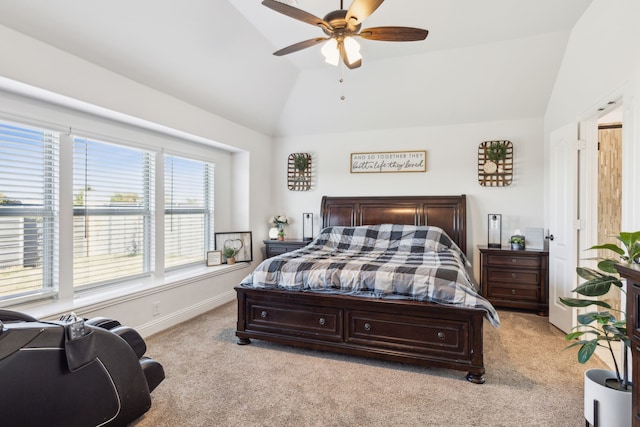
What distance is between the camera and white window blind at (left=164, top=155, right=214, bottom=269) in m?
3.88

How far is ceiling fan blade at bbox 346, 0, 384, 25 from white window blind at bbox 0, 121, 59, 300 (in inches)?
102

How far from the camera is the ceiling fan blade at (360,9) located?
1.96m

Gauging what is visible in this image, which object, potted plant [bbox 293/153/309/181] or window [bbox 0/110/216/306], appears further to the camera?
potted plant [bbox 293/153/309/181]

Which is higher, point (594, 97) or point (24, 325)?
point (594, 97)

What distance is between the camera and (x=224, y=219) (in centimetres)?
479

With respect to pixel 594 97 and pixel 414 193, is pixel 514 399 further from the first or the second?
pixel 414 193

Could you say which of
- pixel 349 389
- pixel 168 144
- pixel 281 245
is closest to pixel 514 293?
pixel 349 389

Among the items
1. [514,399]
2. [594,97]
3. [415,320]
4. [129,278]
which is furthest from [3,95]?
[594,97]

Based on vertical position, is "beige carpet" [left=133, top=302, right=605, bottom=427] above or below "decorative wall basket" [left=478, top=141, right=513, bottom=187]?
below

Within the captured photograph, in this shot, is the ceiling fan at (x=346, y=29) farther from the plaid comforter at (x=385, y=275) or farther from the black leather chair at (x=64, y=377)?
the black leather chair at (x=64, y=377)

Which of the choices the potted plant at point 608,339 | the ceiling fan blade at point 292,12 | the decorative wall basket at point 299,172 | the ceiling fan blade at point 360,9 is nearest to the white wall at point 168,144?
the decorative wall basket at point 299,172

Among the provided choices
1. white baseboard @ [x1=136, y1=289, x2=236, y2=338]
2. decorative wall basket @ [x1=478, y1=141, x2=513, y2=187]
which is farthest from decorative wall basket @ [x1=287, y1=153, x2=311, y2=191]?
decorative wall basket @ [x1=478, y1=141, x2=513, y2=187]

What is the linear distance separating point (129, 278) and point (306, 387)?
7.57 ft

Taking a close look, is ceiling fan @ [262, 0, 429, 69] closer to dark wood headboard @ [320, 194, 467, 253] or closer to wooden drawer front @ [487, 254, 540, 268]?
dark wood headboard @ [320, 194, 467, 253]
